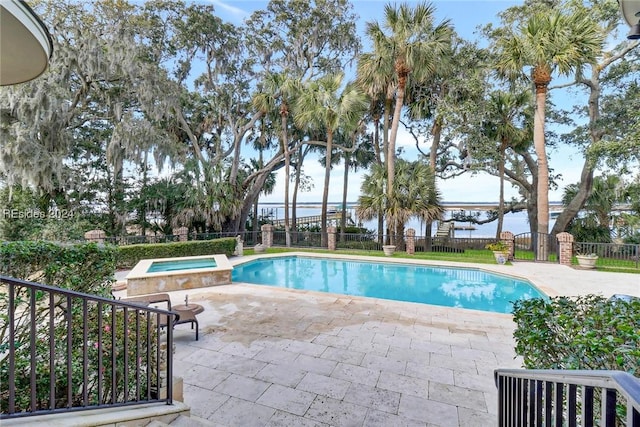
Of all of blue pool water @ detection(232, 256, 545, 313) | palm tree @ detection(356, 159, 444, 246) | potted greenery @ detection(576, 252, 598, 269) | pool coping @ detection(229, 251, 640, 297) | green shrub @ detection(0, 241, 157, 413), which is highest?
palm tree @ detection(356, 159, 444, 246)

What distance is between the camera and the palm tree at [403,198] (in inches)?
548

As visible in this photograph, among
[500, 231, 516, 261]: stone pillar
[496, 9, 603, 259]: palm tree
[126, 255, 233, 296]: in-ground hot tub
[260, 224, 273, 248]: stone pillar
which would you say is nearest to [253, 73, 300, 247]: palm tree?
[260, 224, 273, 248]: stone pillar

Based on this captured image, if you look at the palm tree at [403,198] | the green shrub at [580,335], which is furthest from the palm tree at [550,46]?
the green shrub at [580,335]

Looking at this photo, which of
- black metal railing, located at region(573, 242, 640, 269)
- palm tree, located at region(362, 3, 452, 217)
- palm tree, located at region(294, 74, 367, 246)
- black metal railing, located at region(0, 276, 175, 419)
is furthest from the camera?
palm tree, located at region(294, 74, 367, 246)

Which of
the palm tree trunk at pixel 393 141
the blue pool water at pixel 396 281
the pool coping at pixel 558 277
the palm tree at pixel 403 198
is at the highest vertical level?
the palm tree trunk at pixel 393 141

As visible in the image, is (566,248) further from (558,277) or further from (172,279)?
(172,279)

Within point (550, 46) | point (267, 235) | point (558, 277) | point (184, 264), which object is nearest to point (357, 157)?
point (267, 235)

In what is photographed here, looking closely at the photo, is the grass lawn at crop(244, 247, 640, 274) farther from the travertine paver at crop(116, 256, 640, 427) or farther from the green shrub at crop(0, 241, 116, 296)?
the green shrub at crop(0, 241, 116, 296)

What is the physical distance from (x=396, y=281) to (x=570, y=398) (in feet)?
32.4

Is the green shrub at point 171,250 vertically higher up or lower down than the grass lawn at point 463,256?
higher up

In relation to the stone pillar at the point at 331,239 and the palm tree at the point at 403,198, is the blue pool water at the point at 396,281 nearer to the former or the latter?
the stone pillar at the point at 331,239

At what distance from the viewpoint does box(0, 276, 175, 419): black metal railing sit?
1911mm

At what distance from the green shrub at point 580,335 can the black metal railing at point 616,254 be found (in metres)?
11.7

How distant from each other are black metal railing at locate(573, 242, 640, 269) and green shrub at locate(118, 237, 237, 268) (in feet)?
46.0
